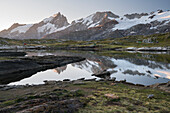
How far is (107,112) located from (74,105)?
10.2 feet

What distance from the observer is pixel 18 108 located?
10961 mm

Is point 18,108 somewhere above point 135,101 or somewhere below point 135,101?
above

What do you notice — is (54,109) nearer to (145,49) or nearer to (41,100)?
(41,100)

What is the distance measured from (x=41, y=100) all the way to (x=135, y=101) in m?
10.1

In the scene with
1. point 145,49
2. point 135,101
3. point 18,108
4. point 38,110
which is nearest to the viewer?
point 38,110

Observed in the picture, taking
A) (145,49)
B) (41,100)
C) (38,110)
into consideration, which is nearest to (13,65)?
(41,100)

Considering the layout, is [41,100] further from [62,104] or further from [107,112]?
[107,112]

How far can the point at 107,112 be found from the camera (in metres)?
11.2

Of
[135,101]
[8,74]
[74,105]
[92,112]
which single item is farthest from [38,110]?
[8,74]

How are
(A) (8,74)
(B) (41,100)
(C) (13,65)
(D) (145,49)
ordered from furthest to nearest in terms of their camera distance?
(D) (145,49), (C) (13,65), (A) (8,74), (B) (41,100)

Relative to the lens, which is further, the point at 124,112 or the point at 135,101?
the point at 135,101

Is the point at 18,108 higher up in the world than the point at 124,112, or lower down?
higher up

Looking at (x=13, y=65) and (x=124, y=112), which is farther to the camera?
(x=13, y=65)

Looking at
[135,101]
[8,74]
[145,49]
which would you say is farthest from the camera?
[145,49]
